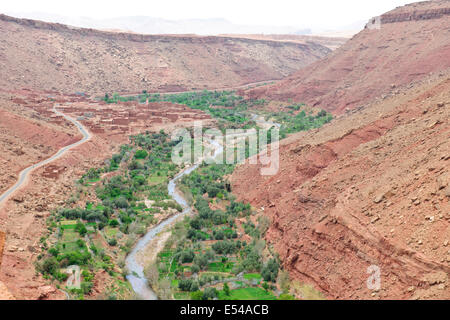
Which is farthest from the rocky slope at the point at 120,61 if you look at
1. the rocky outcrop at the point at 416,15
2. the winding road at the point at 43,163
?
the rocky outcrop at the point at 416,15

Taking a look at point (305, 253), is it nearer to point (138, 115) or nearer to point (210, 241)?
point (210, 241)

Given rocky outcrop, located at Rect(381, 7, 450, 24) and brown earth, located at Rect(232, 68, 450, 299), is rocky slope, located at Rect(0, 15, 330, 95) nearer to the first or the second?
rocky outcrop, located at Rect(381, 7, 450, 24)

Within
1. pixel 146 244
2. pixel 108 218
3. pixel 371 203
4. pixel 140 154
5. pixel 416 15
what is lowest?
pixel 146 244

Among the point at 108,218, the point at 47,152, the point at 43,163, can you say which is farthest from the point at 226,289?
the point at 47,152

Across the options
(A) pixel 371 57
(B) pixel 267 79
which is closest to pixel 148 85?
(B) pixel 267 79

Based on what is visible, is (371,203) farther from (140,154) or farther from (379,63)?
(379,63)

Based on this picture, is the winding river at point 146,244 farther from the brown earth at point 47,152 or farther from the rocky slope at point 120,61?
the rocky slope at point 120,61

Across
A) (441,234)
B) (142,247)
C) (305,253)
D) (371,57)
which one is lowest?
(142,247)
